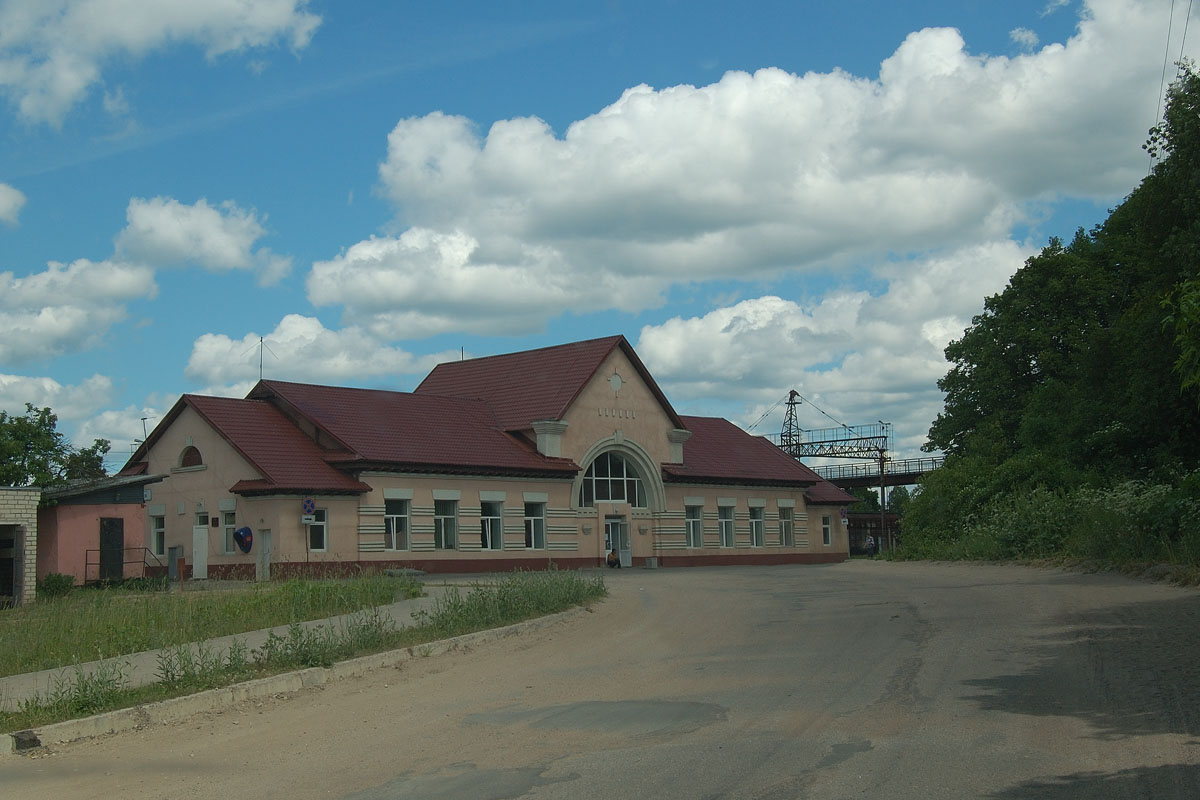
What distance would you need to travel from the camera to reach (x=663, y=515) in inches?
1965

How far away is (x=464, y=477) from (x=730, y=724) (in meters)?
32.8

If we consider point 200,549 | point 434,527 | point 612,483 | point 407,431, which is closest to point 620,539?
point 612,483

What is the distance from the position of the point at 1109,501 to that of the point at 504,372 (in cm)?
2640

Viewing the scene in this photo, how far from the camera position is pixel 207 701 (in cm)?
1222

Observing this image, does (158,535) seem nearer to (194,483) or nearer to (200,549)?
(194,483)

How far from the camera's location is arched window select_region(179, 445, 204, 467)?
4128 centimetres

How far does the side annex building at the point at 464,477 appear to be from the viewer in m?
38.8

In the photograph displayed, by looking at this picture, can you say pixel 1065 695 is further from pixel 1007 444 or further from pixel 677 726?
pixel 1007 444

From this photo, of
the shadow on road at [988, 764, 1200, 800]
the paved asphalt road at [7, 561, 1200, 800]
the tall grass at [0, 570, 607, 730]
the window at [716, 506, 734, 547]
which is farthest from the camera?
the window at [716, 506, 734, 547]

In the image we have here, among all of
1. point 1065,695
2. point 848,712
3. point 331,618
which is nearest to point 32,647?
point 331,618

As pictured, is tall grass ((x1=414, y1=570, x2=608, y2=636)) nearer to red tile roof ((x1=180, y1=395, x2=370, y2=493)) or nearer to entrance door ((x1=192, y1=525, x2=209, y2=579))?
red tile roof ((x1=180, y1=395, x2=370, y2=493))

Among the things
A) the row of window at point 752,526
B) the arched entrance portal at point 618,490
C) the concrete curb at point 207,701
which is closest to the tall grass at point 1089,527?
the row of window at point 752,526

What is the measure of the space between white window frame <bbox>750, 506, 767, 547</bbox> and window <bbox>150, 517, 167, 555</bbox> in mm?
25484

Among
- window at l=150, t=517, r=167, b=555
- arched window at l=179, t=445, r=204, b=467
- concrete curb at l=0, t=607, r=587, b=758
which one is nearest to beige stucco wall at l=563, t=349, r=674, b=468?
arched window at l=179, t=445, r=204, b=467
